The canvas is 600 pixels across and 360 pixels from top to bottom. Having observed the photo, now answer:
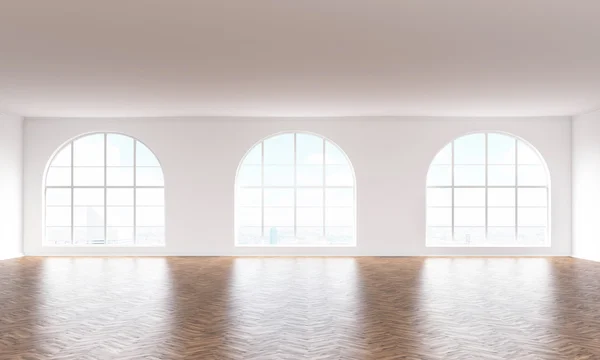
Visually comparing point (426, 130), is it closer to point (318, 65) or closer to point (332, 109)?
point (332, 109)

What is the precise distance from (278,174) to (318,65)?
1016 inches

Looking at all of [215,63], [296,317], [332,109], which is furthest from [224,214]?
[296,317]

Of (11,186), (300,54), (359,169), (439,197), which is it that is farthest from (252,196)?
(300,54)

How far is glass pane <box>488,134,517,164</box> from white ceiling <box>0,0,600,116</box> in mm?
11556

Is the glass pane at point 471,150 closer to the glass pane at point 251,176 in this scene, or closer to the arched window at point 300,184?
the arched window at point 300,184

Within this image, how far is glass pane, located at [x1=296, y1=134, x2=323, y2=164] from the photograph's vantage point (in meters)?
27.5

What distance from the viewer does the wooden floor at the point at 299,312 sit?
211 inches

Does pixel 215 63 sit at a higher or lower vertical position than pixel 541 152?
higher

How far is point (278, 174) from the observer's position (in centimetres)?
3416

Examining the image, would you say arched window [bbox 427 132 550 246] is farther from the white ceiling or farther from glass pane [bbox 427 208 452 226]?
the white ceiling

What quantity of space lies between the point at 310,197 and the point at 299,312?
2159 cm

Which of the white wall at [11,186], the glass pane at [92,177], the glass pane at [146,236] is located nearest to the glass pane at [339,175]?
the glass pane at [92,177]

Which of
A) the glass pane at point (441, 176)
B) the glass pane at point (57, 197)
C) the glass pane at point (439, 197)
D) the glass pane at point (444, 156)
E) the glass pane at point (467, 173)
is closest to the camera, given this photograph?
the glass pane at point (57, 197)

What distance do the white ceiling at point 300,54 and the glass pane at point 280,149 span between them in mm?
16030
